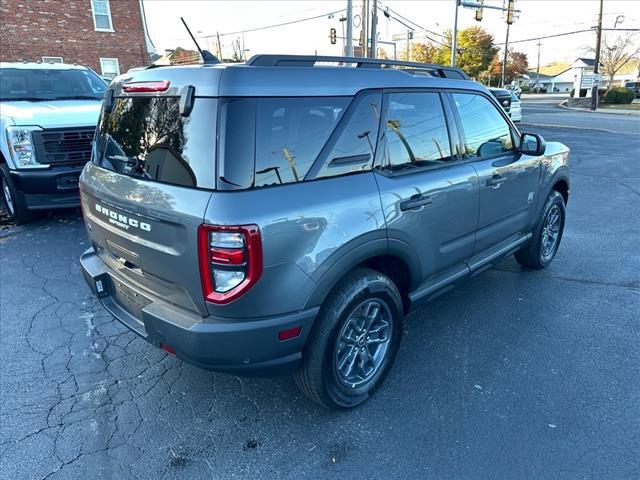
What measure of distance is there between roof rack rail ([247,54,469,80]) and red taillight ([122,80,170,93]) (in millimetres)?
454

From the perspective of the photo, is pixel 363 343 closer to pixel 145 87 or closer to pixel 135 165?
pixel 135 165

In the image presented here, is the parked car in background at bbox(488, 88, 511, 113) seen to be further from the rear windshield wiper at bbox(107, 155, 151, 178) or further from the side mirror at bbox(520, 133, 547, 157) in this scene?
the rear windshield wiper at bbox(107, 155, 151, 178)

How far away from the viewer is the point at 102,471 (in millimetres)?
2324

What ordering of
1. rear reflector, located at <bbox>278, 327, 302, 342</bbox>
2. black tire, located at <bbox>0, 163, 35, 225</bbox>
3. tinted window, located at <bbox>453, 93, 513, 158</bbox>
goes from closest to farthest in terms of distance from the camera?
1. rear reflector, located at <bbox>278, 327, 302, 342</bbox>
2. tinted window, located at <bbox>453, 93, 513, 158</bbox>
3. black tire, located at <bbox>0, 163, 35, 225</bbox>

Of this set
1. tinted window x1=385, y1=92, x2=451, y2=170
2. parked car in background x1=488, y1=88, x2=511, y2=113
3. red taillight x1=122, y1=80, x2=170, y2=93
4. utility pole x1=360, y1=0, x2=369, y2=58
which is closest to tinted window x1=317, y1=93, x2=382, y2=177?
tinted window x1=385, y1=92, x2=451, y2=170

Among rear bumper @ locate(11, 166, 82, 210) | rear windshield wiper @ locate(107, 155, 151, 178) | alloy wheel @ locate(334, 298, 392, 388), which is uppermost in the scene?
rear windshield wiper @ locate(107, 155, 151, 178)

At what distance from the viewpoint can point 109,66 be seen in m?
21.2

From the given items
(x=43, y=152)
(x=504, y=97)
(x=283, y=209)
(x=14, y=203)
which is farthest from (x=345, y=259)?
(x=504, y=97)

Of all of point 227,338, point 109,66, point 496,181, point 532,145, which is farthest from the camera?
point 109,66

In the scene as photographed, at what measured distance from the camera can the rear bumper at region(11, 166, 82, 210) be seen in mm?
5582

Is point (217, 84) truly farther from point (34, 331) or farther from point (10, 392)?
point (34, 331)

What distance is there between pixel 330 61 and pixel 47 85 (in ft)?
20.2

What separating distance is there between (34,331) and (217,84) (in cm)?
278

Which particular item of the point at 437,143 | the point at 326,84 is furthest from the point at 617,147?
the point at 326,84
